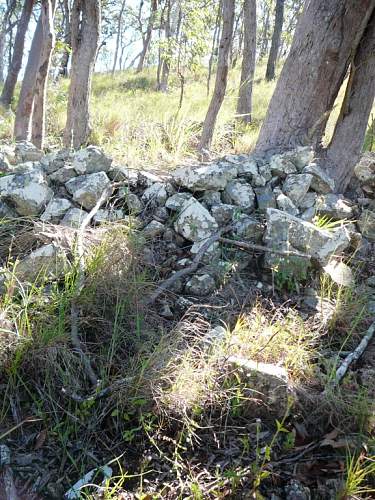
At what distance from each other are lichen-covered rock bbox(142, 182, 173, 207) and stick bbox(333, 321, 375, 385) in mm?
1611

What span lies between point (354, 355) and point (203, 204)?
57.0 inches

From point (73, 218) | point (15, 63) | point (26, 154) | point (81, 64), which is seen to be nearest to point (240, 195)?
point (73, 218)

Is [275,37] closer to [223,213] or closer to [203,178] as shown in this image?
[203,178]

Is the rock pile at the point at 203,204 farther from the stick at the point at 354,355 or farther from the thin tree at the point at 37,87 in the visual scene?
the thin tree at the point at 37,87

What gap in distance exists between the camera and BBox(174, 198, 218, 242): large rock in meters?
3.00

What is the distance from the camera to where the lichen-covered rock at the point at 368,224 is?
350 centimetres

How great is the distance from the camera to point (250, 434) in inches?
78.7

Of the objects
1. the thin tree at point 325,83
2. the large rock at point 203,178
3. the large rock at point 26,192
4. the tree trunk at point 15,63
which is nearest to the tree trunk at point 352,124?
the thin tree at point 325,83

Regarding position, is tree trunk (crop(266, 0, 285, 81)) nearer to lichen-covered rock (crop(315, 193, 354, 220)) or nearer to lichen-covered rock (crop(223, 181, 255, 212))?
lichen-covered rock (crop(315, 193, 354, 220))

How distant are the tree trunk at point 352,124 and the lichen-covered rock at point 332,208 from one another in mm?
566

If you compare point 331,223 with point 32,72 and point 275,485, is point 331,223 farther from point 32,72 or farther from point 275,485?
point 32,72

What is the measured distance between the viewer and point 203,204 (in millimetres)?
3240

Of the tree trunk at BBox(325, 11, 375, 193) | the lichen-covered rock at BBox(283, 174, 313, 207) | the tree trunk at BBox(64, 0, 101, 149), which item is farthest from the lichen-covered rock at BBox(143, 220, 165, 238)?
the tree trunk at BBox(64, 0, 101, 149)

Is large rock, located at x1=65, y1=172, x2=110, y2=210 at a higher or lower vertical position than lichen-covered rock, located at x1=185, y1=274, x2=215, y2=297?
higher
